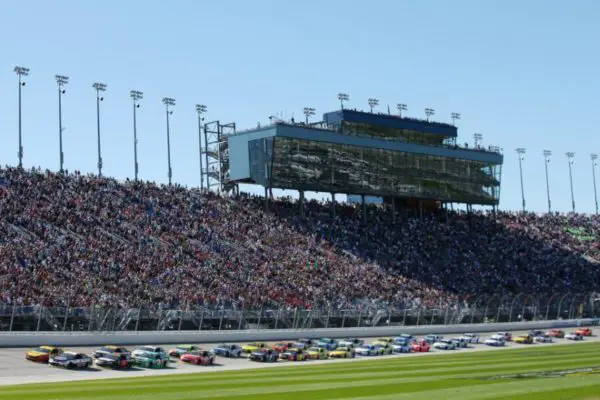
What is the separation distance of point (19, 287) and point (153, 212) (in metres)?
25.8

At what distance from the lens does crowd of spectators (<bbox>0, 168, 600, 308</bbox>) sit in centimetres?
6638

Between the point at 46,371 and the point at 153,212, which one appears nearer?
the point at 46,371

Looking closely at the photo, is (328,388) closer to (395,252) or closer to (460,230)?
(395,252)

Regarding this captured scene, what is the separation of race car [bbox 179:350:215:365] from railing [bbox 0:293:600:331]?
639cm

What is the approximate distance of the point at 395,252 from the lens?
99625 mm

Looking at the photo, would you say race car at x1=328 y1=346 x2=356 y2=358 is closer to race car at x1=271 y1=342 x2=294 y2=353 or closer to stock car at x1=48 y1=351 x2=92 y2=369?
race car at x1=271 y1=342 x2=294 y2=353

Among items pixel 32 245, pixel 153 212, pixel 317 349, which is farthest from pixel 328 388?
pixel 153 212

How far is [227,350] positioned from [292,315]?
37.3ft

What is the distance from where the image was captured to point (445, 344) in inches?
2849

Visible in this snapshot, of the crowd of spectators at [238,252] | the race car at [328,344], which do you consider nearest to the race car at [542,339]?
the crowd of spectators at [238,252]

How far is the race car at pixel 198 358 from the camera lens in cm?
5519

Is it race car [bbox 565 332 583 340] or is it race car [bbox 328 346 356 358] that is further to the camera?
race car [bbox 565 332 583 340]

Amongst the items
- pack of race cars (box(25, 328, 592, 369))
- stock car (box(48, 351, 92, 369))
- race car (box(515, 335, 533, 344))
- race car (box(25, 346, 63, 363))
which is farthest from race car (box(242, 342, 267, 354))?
race car (box(515, 335, 533, 344))

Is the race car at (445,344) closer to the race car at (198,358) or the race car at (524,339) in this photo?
the race car at (524,339)
